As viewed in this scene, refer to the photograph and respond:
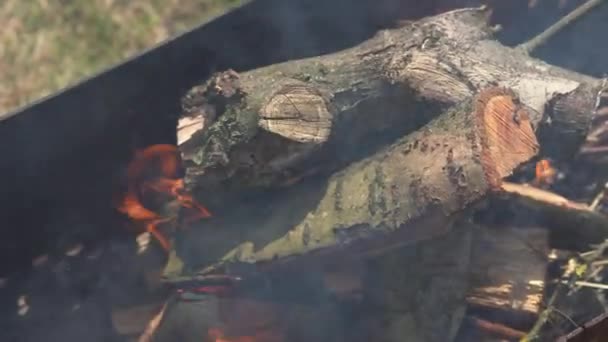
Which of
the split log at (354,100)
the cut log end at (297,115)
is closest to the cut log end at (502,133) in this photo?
the split log at (354,100)

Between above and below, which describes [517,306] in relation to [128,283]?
above

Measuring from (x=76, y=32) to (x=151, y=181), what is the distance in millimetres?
1177

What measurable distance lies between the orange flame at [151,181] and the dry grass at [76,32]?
934mm

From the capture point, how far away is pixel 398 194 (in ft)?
6.06

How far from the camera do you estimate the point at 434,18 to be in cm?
211

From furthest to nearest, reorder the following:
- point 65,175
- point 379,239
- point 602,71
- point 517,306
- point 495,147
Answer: point 602,71, point 65,175, point 517,306, point 379,239, point 495,147

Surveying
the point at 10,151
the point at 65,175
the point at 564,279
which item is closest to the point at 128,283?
the point at 65,175

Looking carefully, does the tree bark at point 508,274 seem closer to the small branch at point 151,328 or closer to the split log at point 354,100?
the split log at point 354,100

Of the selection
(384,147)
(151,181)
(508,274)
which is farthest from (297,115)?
(508,274)

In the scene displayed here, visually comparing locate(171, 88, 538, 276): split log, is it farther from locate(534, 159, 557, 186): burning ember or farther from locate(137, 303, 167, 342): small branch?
locate(534, 159, 557, 186): burning ember

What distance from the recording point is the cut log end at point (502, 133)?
1.74m

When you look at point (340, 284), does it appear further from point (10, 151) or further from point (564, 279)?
point (10, 151)

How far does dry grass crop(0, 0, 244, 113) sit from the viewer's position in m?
3.09

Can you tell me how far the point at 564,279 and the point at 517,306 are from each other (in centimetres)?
19
